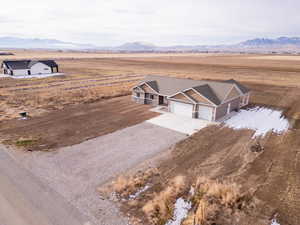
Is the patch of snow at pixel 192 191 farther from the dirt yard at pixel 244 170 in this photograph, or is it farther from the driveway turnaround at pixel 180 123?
the driveway turnaround at pixel 180 123

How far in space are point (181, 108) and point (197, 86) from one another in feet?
10.6

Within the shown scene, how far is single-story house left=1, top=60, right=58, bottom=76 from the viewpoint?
2046 inches

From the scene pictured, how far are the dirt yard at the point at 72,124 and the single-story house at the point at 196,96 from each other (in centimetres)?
256

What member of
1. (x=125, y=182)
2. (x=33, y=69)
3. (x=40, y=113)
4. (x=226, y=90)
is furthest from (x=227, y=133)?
(x=33, y=69)

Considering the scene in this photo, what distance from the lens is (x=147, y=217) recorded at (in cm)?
936

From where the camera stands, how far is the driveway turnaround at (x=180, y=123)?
19.8 m

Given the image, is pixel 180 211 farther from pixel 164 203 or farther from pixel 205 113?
pixel 205 113

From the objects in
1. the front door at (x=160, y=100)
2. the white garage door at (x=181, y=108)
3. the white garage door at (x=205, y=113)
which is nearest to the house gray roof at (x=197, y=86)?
the front door at (x=160, y=100)

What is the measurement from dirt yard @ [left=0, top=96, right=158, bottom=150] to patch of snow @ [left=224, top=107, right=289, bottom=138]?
995 cm

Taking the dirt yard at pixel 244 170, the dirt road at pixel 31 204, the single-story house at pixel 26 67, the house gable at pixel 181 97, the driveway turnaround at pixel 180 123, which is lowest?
the dirt road at pixel 31 204

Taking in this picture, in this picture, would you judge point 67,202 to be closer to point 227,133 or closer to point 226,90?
point 227,133

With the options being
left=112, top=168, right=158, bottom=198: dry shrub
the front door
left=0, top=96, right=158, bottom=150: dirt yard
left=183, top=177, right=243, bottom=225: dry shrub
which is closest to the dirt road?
left=112, top=168, right=158, bottom=198: dry shrub

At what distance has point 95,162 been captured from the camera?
549 inches

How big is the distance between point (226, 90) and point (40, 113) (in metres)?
22.7
